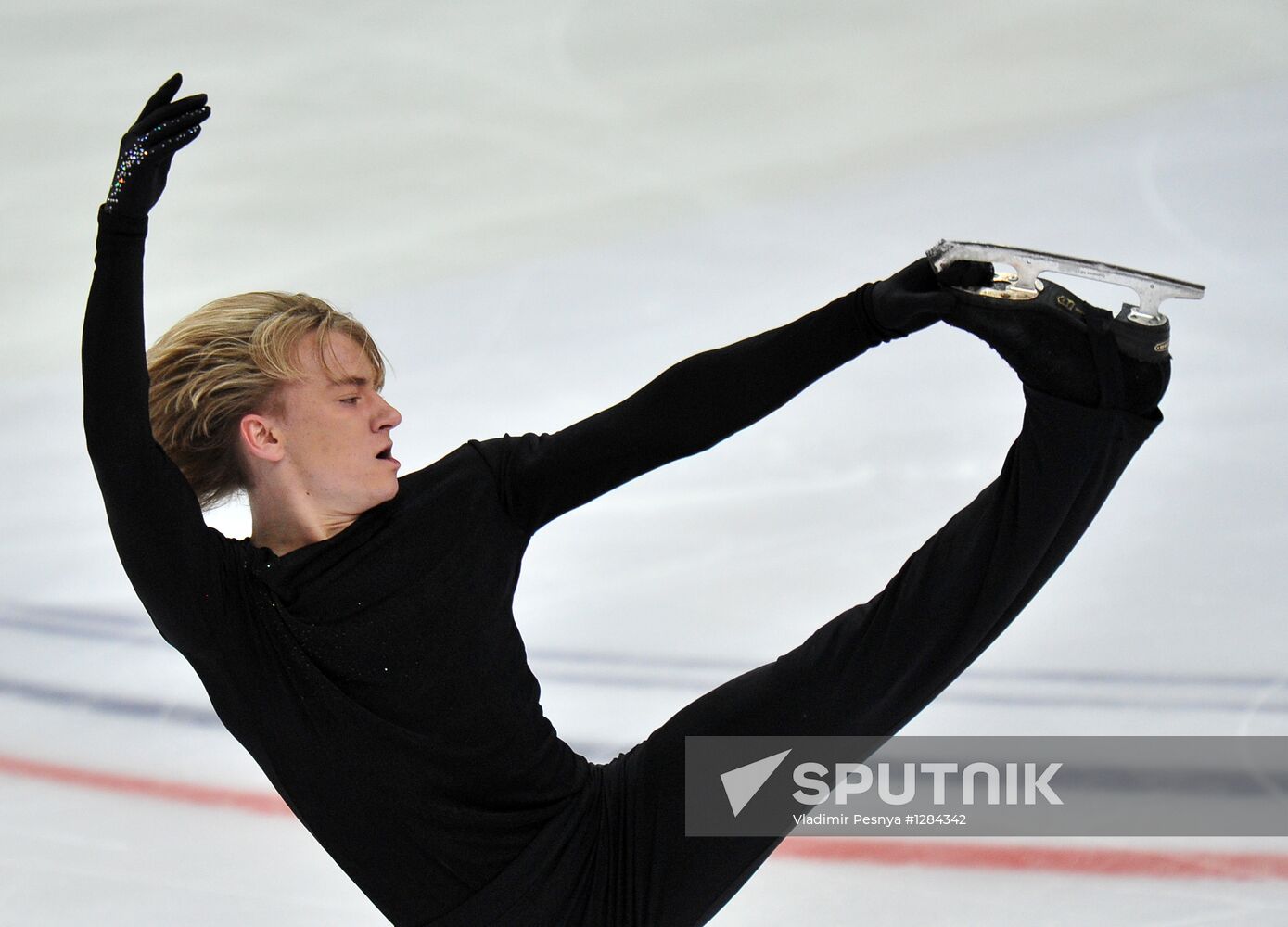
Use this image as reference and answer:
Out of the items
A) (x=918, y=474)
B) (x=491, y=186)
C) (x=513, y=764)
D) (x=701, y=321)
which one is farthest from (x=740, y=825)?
(x=491, y=186)

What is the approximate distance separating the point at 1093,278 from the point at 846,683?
583 millimetres

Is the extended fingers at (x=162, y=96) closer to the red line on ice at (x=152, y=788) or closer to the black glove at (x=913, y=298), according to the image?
the black glove at (x=913, y=298)

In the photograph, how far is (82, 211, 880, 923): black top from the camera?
1774 mm

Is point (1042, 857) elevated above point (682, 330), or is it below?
below

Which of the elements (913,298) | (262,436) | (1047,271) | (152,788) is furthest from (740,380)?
(152,788)

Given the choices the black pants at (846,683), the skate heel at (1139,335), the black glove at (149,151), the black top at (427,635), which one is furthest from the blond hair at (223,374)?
the skate heel at (1139,335)

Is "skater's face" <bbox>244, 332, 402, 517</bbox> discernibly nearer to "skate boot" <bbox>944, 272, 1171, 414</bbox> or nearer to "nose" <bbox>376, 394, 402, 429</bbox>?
"nose" <bbox>376, 394, 402, 429</bbox>

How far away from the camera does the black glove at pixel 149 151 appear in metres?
1.62

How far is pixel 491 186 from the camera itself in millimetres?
4336

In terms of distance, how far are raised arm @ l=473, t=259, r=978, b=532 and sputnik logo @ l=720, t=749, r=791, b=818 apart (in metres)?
0.41

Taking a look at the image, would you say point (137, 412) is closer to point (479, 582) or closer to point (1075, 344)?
point (479, 582)

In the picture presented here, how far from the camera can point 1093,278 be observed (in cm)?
173

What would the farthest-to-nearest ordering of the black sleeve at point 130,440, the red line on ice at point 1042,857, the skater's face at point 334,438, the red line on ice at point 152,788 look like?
the red line on ice at point 152,788, the red line on ice at point 1042,857, the skater's face at point 334,438, the black sleeve at point 130,440

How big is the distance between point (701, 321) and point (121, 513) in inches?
99.2
